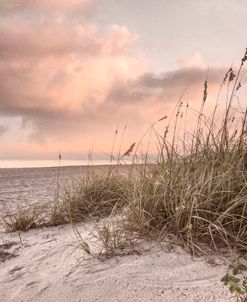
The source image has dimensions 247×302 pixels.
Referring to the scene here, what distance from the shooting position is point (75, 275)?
12.8ft

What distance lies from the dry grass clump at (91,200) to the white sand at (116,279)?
117cm

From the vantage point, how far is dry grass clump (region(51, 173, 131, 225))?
568 centimetres

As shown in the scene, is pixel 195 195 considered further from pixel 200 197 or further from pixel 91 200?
pixel 91 200

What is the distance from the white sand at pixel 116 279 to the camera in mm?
3543

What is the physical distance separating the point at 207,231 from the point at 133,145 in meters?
1.53

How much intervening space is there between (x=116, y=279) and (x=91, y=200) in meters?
2.20

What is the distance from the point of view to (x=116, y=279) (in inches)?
146

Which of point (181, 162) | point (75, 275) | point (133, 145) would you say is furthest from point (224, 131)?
point (75, 275)

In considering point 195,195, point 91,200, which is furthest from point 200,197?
point 91,200

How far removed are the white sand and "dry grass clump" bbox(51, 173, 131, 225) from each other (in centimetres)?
117

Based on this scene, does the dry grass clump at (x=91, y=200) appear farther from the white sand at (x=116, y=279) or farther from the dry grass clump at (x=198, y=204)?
the white sand at (x=116, y=279)

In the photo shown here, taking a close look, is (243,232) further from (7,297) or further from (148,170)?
(7,297)

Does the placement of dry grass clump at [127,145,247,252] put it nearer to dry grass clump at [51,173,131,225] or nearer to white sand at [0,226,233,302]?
white sand at [0,226,233,302]

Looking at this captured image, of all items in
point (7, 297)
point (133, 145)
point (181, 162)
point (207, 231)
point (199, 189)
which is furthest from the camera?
point (133, 145)
